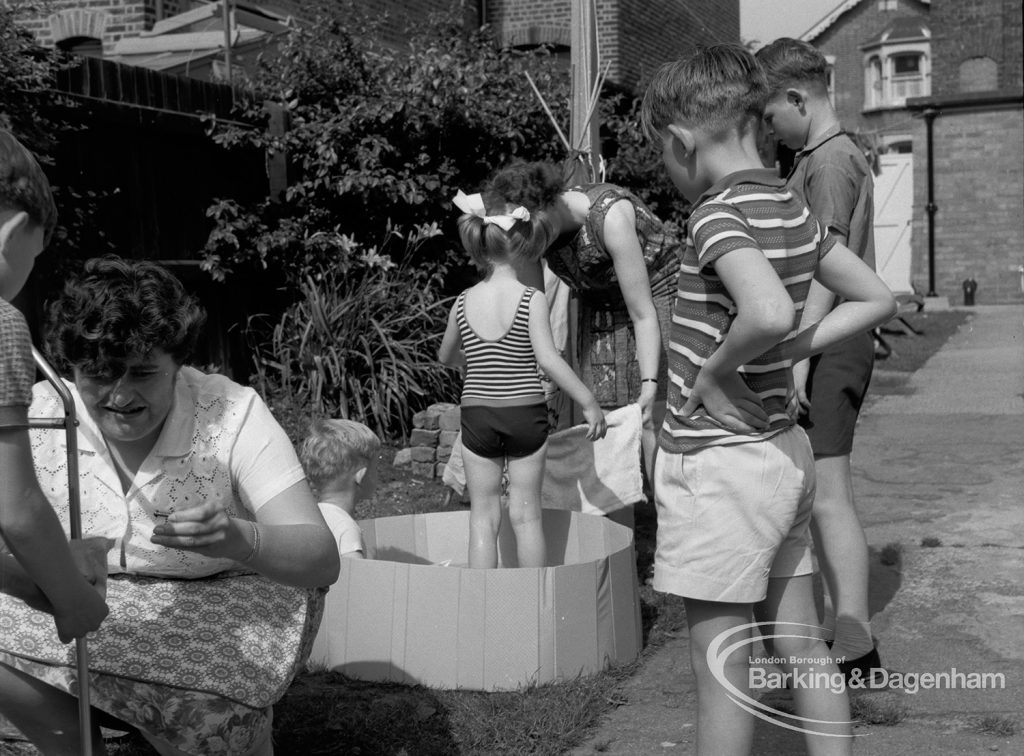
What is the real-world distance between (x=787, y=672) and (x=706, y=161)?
3.82 feet

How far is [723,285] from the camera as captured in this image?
2.43 m

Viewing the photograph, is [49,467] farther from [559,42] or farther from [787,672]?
[559,42]

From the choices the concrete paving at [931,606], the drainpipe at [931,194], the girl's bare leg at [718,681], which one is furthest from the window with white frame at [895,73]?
the girl's bare leg at [718,681]

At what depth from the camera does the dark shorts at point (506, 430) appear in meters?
4.01

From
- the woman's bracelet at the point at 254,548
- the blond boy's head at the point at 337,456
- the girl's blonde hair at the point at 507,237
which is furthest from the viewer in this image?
the girl's blonde hair at the point at 507,237

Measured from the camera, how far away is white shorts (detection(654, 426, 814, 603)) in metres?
2.43

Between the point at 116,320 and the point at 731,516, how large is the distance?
1330mm

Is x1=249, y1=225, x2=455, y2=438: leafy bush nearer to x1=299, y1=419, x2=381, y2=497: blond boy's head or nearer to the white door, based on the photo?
x1=299, y1=419, x2=381, y2=497: blond boy's head

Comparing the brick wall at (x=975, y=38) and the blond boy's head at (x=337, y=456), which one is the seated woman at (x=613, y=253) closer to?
the blond boy's head at (x=337, y=456)


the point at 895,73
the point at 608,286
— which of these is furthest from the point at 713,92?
the point at 895,73

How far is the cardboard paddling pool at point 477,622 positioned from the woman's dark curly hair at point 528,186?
125cm

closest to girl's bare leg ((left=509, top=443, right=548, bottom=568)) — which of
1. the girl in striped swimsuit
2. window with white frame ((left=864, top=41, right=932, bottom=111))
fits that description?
the girl in striped swimsuit

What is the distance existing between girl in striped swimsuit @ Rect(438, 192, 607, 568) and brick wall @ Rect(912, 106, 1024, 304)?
22.4 m

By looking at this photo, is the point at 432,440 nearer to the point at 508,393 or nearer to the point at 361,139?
the point at 361,139
